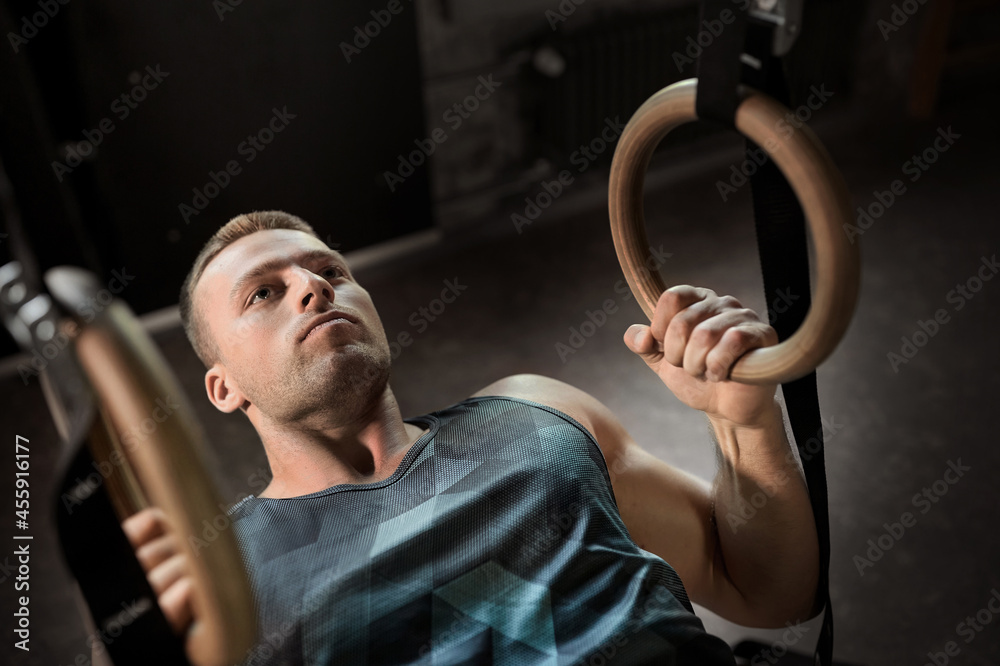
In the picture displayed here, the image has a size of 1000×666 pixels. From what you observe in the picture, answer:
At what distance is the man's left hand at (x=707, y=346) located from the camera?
3.52ft

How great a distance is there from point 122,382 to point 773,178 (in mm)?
775

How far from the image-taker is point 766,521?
1.38 m

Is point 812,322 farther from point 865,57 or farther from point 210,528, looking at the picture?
point 865,57

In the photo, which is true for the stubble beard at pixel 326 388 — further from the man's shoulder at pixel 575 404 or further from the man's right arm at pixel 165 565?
the man's right arm at pixel 165 565

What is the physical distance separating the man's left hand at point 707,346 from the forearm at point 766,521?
6cm

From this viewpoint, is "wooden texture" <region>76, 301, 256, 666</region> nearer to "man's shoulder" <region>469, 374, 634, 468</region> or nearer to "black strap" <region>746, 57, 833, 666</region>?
"black strap" <region>746, 57, 833, 666</region>

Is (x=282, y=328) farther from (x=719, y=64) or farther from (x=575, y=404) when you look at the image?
(x=719, y=64)

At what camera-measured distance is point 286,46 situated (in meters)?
3.06

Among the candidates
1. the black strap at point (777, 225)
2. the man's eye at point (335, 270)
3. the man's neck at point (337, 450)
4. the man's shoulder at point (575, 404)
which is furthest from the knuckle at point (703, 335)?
the man's eye at point (335, 270)

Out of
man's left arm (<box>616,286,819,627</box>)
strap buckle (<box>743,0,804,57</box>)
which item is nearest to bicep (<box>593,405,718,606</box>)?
man's left arm (<box>616,286,819,627</box>)

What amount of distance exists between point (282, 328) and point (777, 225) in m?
0.82

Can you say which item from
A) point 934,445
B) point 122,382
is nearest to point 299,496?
point 122,382

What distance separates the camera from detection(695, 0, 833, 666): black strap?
2.94 ft

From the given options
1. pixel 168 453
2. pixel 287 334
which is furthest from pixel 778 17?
pixel 287 334
